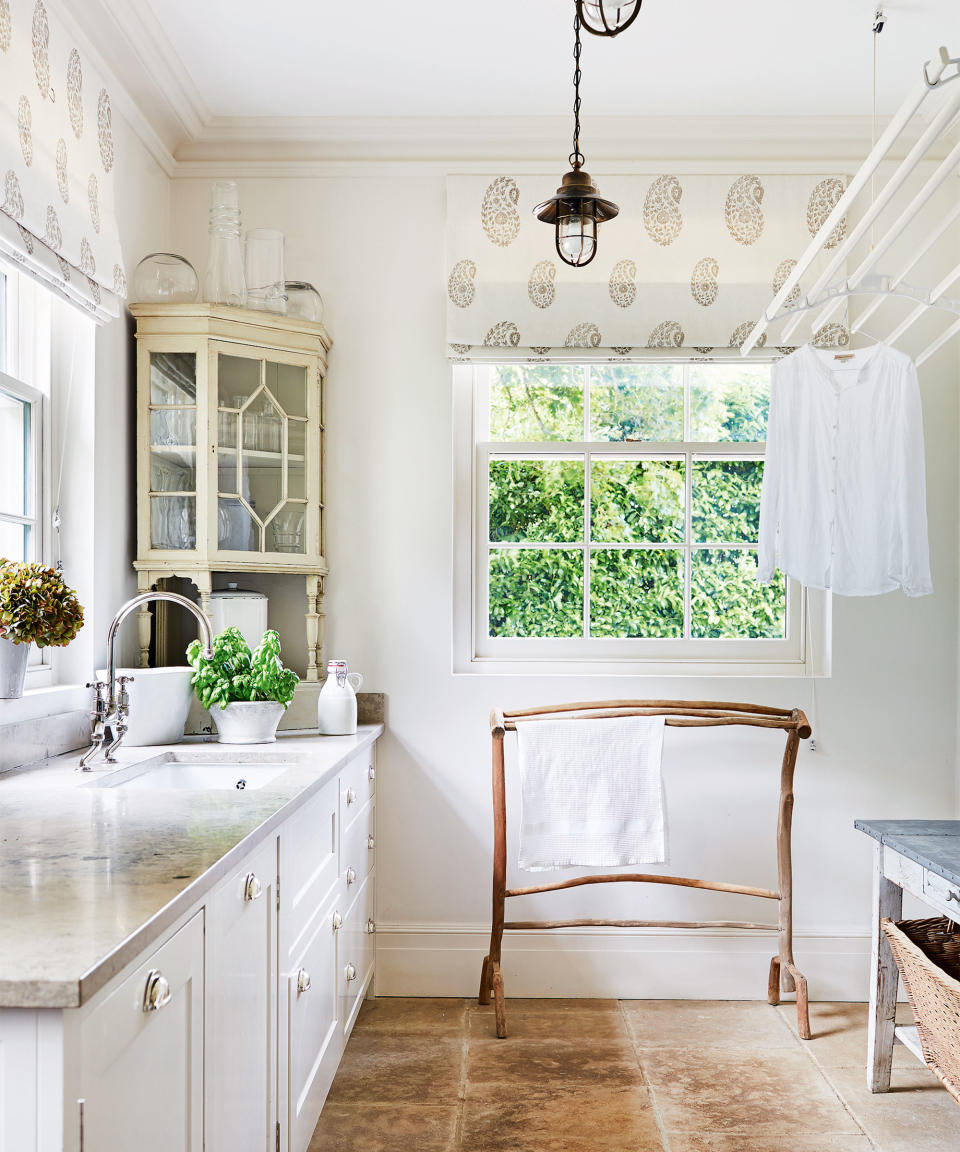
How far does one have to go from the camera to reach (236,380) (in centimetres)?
283

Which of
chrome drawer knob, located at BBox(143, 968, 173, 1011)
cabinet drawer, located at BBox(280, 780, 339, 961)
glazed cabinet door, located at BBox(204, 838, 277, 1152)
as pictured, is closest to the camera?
chrome drawer knob, located at BBox(143, 968, 173, 1011)

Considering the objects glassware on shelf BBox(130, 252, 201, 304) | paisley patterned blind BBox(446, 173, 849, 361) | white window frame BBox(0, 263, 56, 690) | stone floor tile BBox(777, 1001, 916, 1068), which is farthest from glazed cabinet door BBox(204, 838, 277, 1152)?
paisley patterned blind BBox(446, 173, 849, 361)

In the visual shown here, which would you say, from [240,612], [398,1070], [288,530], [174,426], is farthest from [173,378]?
[398,1070]

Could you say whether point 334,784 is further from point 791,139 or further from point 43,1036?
point 791,139

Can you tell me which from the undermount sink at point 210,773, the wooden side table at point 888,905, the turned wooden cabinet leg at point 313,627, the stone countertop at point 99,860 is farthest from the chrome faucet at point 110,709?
the wooden side table at point 888,905

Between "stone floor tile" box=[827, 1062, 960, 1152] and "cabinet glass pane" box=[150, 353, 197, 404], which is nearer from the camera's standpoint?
"stone floor tile" box=[827, 1062, 960, 1152]

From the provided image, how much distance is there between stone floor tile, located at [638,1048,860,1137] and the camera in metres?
2.27

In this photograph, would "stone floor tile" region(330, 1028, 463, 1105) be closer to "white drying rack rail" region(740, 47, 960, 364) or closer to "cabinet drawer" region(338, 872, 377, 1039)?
"cabinet drawer" region(338, 872, 377, 1039)

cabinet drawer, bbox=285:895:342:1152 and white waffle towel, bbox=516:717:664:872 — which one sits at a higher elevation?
white waffle towel, bbox=516:717:664:872

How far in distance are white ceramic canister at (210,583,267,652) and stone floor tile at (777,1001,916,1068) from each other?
192cm

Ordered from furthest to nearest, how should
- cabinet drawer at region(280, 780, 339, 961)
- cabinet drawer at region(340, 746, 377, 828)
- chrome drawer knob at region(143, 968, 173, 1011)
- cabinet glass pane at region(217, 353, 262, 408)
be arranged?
cabinet glass pane at region(217, 353, 262, 408) < cabinet drawer at region(340, 746, 377, 828) < cabinet drawer at region(280, 780, 339, 961) < chrome drawer knob at region(143, 968, 173, 1011)

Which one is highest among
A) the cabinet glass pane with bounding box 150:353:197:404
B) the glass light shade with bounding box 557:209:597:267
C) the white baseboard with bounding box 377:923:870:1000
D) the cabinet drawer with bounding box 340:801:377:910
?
the glass light shade with bounding box 557:209:597:267

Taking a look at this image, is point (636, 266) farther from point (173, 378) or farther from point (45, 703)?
point (45, 703)

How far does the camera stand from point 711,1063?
102 inches
